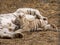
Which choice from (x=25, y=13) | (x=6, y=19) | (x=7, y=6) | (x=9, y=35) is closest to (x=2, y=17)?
(x=6, y=19)

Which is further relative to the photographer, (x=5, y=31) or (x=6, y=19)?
(x=6, y=19)

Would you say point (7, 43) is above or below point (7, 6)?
below

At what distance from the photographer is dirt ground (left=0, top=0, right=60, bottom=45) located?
11.2ft

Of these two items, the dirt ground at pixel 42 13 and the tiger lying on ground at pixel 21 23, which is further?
the tiger lying on ground at pixel 21 23

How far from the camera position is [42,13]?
5199mm

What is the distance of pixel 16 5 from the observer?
236 inches

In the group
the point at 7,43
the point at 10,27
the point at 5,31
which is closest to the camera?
the point at 7,43

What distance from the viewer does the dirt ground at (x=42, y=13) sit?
135 inches

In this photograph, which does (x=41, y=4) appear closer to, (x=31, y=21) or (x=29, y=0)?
(x=29, y=0)

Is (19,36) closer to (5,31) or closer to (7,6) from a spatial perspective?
(5,31)

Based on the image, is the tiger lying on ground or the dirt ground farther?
the tiger lying on ground

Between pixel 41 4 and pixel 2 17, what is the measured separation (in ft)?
6.37

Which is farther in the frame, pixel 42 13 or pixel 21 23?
pixel 42 13

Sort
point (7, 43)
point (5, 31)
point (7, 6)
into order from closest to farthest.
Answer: point (7, 43) → point (5, 31) → point (7, 6)
